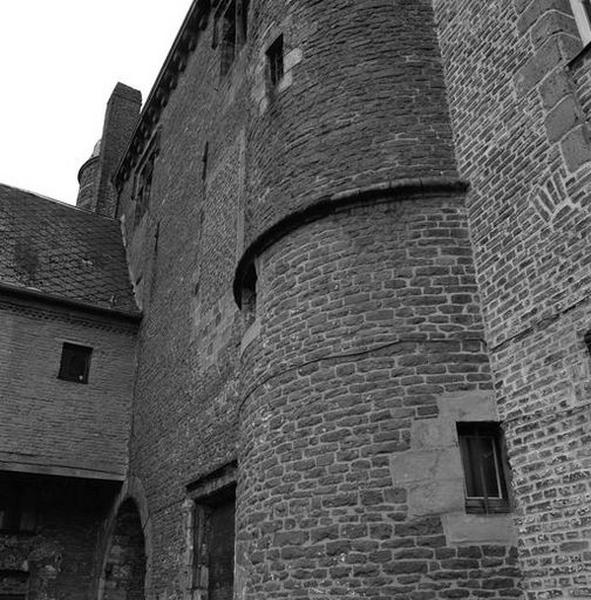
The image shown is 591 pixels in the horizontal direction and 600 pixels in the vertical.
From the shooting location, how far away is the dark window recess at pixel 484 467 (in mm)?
5426

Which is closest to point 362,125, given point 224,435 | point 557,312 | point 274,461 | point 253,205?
point 253,205

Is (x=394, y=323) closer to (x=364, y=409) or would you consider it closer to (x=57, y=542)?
(x=364, y=409)

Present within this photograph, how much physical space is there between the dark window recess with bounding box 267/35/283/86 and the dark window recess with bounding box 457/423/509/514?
17.0ft

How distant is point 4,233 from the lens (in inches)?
591

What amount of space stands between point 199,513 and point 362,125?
595cm

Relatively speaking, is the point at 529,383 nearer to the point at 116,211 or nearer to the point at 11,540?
the point at 11,540

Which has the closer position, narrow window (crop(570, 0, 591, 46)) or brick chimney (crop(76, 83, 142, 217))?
narrow window (crop(570, 0, 591, 46))

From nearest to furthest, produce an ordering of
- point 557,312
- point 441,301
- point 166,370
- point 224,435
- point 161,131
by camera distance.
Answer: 1. point 557,312
2. point 441,301
3. point 224,435
4. point 166,370
5. point 161,131

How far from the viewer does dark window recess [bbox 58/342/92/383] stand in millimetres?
13555

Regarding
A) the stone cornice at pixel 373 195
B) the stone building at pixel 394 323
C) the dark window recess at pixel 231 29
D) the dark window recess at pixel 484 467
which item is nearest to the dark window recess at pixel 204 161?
the stone building at pixel 394 323

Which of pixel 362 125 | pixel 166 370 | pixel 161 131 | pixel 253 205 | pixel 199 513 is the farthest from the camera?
pixel 161 131

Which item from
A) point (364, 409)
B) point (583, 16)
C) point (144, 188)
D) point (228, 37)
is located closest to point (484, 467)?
point (364, 409)

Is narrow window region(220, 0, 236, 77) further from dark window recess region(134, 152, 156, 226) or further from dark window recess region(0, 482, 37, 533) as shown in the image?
dark window recess region(0, 482, 37, 533)

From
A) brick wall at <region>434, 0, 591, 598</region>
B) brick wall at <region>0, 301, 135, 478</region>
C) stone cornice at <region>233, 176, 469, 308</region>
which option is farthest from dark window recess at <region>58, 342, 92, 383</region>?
brick wall at <region>434, 0, 591, 598</region>
